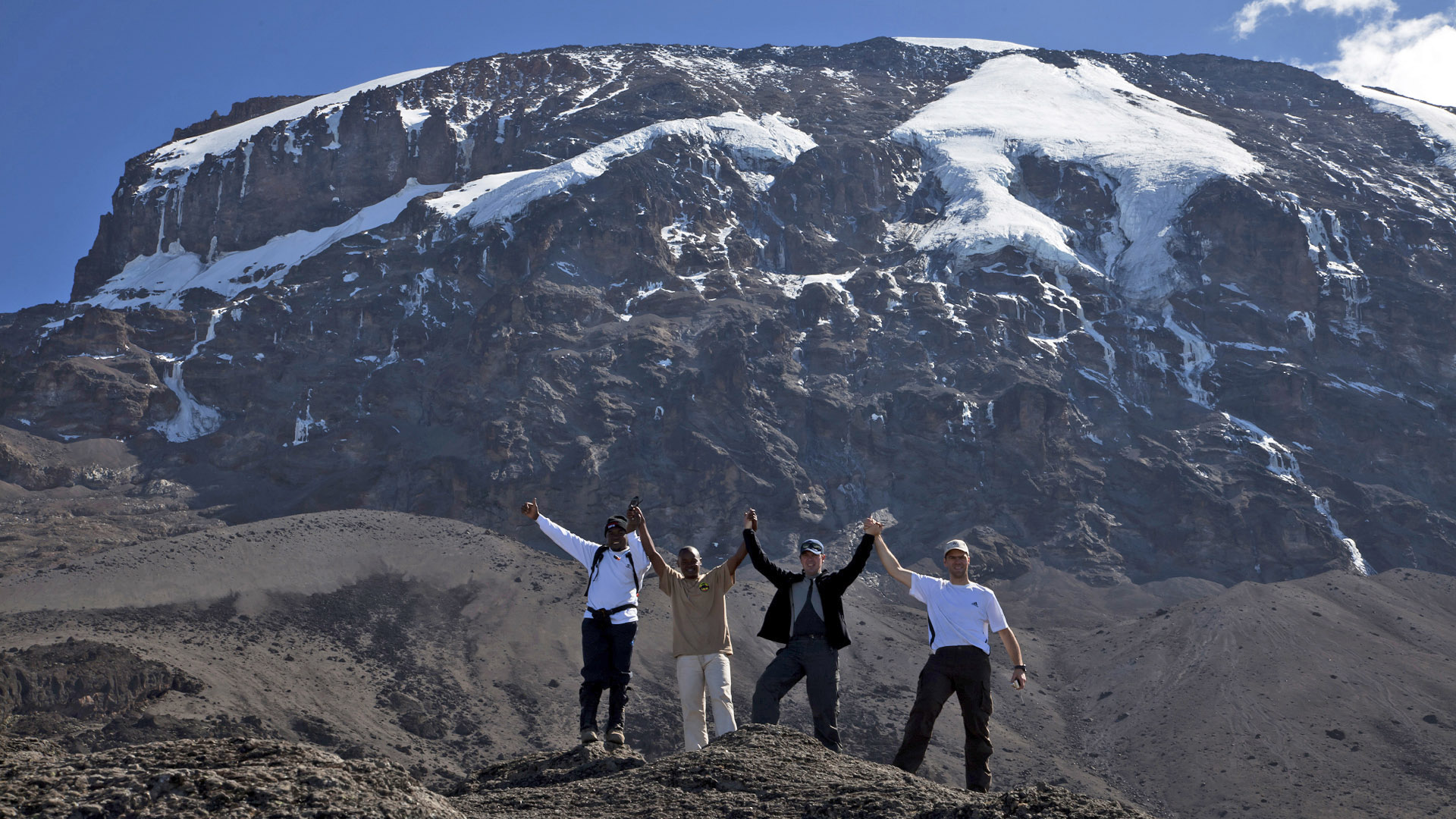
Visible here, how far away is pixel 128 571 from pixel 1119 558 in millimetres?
61189

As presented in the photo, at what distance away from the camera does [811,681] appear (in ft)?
30.1

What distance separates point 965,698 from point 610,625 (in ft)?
9.66

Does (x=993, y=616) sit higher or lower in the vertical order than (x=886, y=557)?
lower

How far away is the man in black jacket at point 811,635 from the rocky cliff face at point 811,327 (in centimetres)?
7086

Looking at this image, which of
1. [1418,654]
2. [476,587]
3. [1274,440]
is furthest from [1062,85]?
[476,587]

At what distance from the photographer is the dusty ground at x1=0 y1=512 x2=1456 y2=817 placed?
43000mm

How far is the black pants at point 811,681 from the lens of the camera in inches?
359

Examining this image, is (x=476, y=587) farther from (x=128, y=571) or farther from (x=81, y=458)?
(x=81, y=458)

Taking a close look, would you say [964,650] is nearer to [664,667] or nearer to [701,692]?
[701,692]

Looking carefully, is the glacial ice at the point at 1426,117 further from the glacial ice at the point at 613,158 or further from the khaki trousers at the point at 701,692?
the khaki trousers at the point at 701,692

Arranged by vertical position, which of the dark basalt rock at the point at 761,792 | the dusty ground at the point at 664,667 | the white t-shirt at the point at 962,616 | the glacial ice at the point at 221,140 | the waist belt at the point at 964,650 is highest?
the glacial ice at the point at 221,140

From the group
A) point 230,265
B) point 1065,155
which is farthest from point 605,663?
point 230,265

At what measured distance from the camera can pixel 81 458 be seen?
93.6m

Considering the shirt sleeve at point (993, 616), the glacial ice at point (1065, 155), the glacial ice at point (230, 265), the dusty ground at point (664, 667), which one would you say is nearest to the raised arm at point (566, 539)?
the shirt sleeve at point (993, 616)
